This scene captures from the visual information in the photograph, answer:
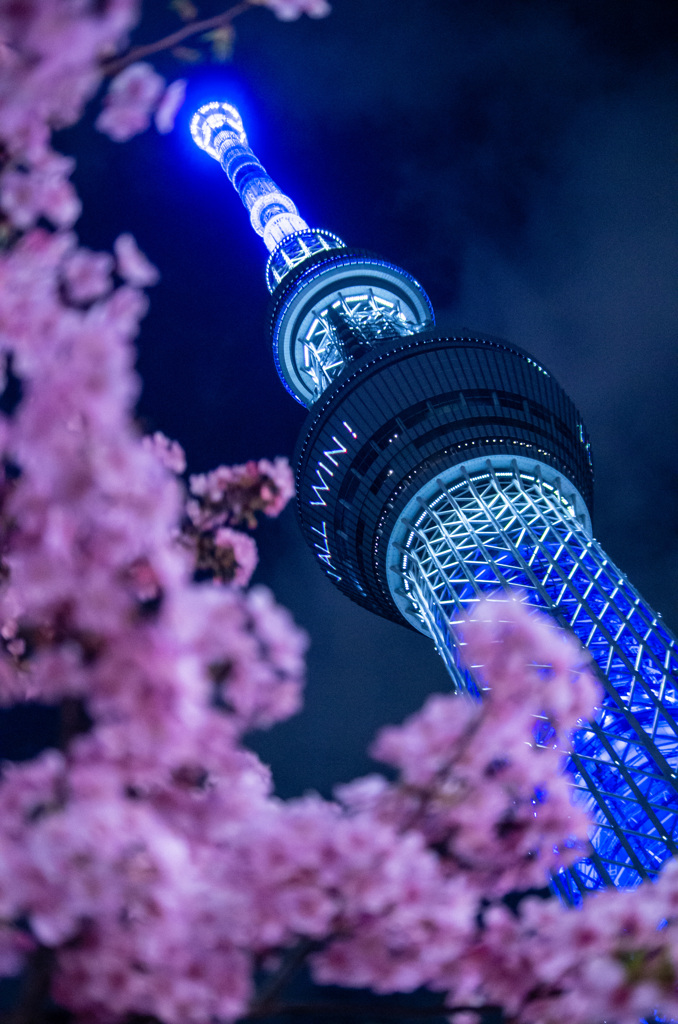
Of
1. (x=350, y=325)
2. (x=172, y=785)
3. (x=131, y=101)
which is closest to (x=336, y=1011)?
(x=172, y=785)

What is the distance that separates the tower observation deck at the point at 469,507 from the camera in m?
19.3

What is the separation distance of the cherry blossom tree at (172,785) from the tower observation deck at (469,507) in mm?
15925

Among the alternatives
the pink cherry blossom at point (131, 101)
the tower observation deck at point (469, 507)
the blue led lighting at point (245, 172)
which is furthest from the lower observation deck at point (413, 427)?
the pink cherry blossom at point (131, 101)

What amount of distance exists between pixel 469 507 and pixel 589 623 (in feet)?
20.7

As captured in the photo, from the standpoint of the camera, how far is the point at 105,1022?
2928 mm

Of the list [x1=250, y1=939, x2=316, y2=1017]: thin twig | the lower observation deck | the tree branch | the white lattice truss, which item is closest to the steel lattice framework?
the lower observation deck

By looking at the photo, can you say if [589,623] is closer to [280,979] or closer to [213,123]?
[280,979]

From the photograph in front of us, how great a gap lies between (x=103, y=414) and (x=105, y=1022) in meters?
2.76

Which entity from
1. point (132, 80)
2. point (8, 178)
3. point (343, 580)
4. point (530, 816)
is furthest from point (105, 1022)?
point (343, 580)

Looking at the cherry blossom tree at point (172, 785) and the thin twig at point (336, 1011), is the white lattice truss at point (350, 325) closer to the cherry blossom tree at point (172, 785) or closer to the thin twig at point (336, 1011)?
the cherry blossom tree at point (172, 785)

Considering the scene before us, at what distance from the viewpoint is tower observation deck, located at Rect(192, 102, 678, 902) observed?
19281 mm

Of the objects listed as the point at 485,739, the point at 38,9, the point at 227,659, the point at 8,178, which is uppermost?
the point at 8,178

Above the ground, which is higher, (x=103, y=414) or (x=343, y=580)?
(x=343, y=580)

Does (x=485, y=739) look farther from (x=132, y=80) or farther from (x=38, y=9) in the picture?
(x=132, y=80)
